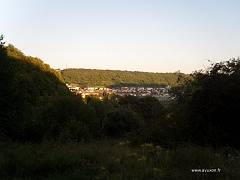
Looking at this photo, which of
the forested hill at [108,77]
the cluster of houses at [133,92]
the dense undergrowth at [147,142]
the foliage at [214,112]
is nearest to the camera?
the dense undergrowth at [147,142]

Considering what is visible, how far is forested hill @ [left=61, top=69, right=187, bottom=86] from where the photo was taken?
10296 centimetres

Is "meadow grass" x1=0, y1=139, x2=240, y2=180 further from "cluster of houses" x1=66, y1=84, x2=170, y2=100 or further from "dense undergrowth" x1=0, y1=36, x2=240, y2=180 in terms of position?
"cluster of houses" x1=66, y1=84, x2=170, y2=100

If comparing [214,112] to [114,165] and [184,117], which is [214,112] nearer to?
[184,117]

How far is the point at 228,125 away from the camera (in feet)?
33.2

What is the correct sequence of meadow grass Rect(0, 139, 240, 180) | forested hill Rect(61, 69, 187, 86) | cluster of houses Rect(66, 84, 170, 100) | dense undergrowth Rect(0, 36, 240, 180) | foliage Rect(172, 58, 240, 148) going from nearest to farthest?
meadow grass Rect(0, 139, 240, 180) → dense undergrowth Rect(0, 36, 240, 180) → foliage Rect(172, 58, 240, 148) → cluster of houses Rect(66, 84, 170, 100) → forested hill Rect(61, 69, 187, 86)

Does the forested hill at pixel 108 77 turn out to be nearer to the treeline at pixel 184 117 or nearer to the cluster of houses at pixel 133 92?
the cluster of houses at pixel 133 92

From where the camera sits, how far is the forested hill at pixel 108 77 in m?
103

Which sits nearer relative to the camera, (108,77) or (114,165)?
(114,165)

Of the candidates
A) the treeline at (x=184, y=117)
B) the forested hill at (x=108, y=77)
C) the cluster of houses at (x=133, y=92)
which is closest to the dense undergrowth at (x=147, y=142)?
the treeline at (x=184, y=117)

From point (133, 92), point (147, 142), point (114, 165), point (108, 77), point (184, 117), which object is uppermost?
point (108, 77)

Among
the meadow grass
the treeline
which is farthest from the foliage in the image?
the meadow grass

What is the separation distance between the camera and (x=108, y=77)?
115875mm

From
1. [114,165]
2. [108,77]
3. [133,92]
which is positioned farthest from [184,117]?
[108,77]

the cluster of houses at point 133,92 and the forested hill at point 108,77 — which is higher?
the forested hill at point 108,77
